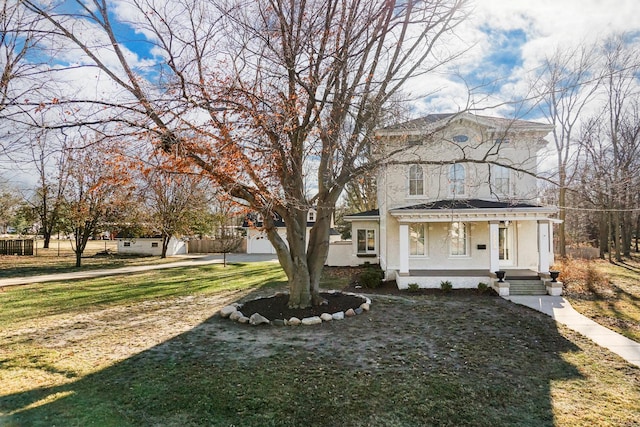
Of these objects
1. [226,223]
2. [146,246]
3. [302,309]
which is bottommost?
[302,309]

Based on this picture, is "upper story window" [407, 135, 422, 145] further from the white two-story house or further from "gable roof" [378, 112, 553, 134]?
the white two-story house

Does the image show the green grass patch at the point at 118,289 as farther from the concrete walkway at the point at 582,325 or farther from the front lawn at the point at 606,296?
the front lawn at the point at 606,296

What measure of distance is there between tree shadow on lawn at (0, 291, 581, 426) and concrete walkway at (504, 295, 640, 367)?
77 centimetres

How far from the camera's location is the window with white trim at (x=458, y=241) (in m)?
15.8

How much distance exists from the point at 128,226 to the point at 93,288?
1183 cm

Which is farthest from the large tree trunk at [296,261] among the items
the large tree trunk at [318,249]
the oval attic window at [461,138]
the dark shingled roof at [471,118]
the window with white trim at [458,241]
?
the oval attic window at [461,138]

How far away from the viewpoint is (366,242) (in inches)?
843

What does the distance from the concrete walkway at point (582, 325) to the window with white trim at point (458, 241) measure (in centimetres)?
344

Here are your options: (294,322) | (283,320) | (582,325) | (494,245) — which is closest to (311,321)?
(294,322)

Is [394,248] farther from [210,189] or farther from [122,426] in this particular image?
[122,426]

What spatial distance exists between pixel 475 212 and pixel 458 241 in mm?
2259

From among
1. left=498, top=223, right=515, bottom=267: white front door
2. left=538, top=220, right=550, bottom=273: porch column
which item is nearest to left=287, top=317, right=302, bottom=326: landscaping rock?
left=538, top=220, right=550, bottom=273: porch column

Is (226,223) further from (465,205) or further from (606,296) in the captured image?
(606,296)

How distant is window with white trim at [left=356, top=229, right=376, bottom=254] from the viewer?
2133cm
